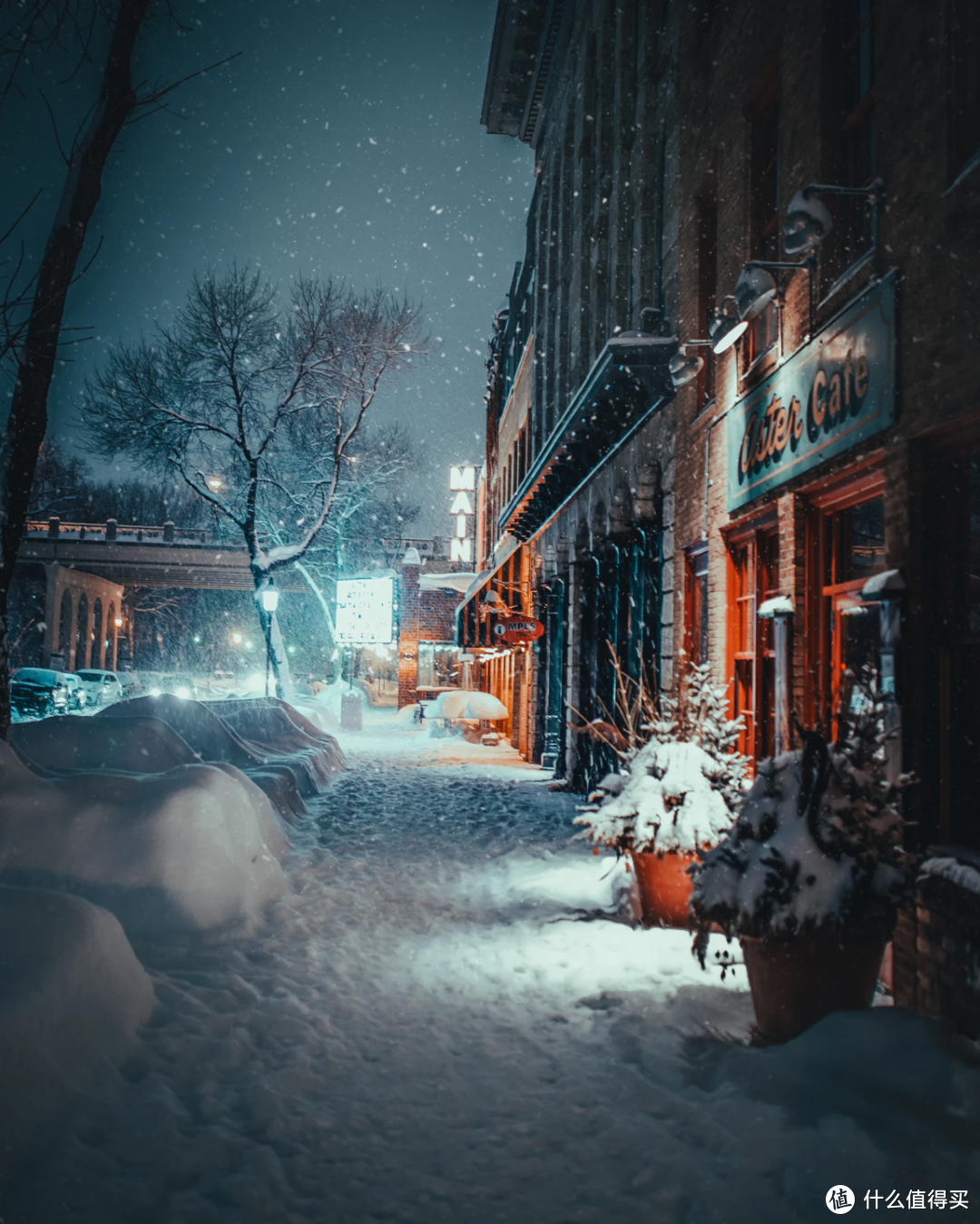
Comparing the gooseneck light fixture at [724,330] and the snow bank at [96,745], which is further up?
the gooseneck light fixture at [724,330]

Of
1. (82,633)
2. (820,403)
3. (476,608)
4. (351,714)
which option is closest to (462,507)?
(351,714)

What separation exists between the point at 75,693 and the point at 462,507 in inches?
787

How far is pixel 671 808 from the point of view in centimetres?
616

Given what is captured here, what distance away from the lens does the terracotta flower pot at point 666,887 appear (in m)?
6.26

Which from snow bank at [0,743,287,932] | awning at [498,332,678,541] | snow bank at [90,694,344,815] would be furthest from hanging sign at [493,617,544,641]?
snow bank at [0,743,287,932]

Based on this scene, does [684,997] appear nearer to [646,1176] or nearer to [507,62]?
[646,1176]

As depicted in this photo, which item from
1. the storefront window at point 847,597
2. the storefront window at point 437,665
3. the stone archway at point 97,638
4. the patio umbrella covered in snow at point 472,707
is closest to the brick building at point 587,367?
the patio umbrella covered in snow at point 472,707

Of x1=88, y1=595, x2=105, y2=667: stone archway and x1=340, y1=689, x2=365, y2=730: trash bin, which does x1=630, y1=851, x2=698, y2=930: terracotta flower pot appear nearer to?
x1=340, y1=689, x2=365, y2=730: trash bin

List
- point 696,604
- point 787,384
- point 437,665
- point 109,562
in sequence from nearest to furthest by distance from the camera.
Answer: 1. point 787,384
2. point 696,604
3. point 437,665
4. point 109,562

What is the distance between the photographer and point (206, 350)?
82.6 feet

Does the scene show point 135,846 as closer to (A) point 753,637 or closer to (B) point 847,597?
(B) point 847,597

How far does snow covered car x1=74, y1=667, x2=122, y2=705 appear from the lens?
41.2 meters

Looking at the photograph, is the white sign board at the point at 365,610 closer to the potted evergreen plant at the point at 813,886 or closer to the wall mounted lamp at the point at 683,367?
the wall mounted lamp at the point at 683,367

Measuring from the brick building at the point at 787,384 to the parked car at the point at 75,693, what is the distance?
1018 inches
